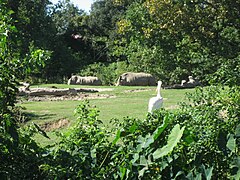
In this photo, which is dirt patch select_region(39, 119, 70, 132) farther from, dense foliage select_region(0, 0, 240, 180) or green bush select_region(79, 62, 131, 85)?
green bush select_region(79, 62, 131, 85)

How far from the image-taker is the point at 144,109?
37.5 feet

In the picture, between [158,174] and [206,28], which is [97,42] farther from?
[158,174]

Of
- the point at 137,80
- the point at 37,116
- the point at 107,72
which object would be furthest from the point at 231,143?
the point at 107,72

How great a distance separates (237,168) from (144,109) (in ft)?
28.9

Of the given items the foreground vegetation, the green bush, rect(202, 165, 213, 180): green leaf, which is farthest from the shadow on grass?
the green bush

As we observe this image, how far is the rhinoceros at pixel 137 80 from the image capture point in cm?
2358

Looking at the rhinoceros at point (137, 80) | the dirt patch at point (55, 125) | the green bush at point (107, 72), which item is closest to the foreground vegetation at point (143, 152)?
the dirt patch at point (55, 125)

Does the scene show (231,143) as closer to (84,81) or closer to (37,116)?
(37,116)

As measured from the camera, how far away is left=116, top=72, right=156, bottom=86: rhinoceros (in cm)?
2358

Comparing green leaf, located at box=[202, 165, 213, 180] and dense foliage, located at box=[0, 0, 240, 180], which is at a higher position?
dense foliage, located at box=[0, 0, 240, 180]

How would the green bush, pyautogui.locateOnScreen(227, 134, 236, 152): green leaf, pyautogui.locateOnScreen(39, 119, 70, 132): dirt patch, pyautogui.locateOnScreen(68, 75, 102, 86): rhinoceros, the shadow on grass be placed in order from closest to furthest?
pyautogui.locateOnScreen(227, 134, 236, 152): green leaf, pyautogui.locateOnScreen(39, 119, 70, 132): dirt patch, the shadow on grass, pyautogui.locateOnScreen(68, 75, 102, 86): rhinoceros, the green bush

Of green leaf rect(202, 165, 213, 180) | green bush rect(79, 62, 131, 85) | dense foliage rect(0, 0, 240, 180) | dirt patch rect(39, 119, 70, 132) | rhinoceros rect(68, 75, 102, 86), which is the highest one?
green bush rect(79, 62, 131, 85)

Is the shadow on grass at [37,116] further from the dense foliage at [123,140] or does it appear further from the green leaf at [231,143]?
the green leaf at [231,143]

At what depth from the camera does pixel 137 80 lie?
77.5 feet
